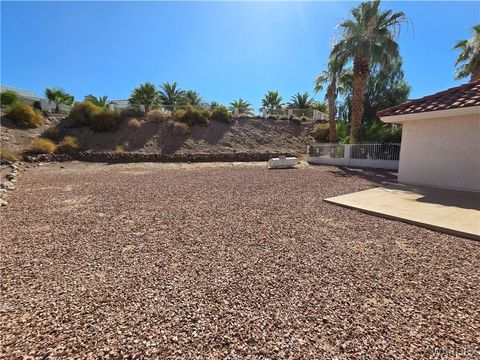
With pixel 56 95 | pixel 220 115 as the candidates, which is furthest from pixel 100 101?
pixel 220 115

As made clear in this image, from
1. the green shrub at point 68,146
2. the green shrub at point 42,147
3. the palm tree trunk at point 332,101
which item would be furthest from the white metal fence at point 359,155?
the green shrub at point 42,147

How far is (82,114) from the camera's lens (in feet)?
65.7

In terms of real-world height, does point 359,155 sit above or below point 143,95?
below

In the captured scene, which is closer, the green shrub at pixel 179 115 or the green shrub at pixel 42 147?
the green shrub at pixel 42 147

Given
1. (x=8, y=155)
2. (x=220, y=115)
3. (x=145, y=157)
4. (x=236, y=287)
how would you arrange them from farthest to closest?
(x=220, y=115)
(x=145, y=157)
(x=8, y=155)
(x=236, y=287)

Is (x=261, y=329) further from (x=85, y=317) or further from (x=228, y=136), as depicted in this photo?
(x=228, y=136)

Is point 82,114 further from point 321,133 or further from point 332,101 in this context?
point 321,133

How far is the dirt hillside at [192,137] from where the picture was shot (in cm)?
1749

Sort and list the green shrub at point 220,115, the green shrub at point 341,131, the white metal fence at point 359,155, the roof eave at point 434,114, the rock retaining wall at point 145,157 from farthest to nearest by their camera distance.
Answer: the green shrub at point 220,115 < the green shrub at point 341,131 < the rock retaining wall at point 145,157 < the white metal fence at point 359,155 < the roof eave at point 434,114

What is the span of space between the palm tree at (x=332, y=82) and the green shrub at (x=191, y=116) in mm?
11303

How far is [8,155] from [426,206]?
20.1 m

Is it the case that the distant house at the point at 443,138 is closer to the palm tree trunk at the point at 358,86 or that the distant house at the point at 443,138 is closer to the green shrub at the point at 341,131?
the palm tree trunk at the point at 358,86

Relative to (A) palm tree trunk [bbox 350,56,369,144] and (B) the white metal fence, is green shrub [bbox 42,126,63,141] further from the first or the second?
(A) palm tree trunk [bbox 350,56,369,144]

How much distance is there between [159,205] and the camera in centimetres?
584
